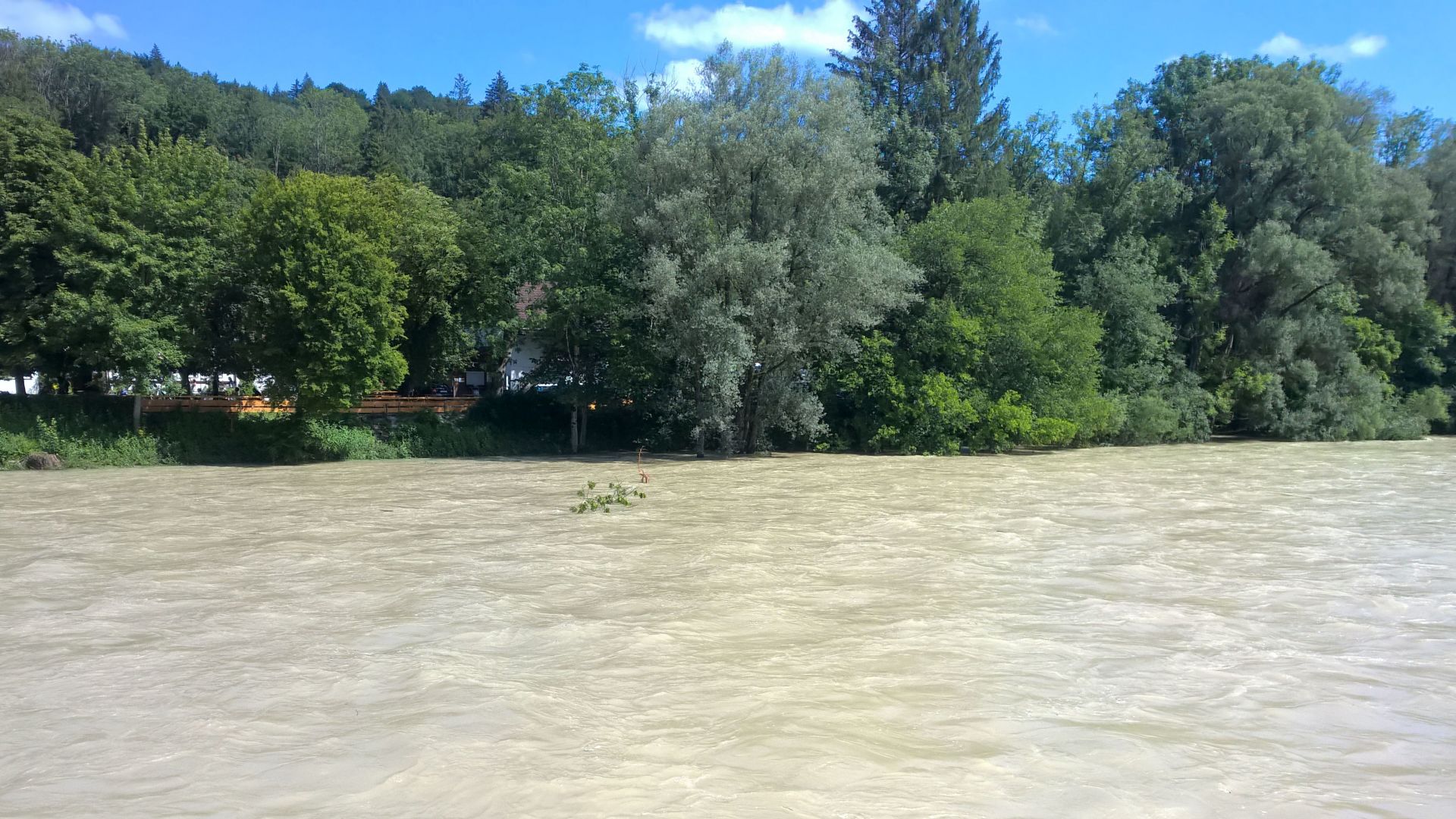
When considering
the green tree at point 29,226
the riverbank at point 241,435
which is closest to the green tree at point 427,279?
the riverbank at point 241,435

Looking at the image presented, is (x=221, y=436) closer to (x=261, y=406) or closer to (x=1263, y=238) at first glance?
(x=261, y=406)

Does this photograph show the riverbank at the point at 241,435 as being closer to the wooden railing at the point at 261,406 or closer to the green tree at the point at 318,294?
the wooden railing at the point at 261,406

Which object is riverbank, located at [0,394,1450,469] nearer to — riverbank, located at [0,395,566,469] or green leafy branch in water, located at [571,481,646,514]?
riverbank, located at [0,395,566,469]

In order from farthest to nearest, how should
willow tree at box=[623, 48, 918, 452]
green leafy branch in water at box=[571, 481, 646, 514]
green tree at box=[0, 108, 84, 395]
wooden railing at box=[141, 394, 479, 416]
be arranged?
wooden railing at box=[141, 394, 479, 416] → willow tree at box=[623, 48, 918, 452] → green tree at box=[0, 108, 84, 395] → green leafy branch in water at box=[571, 481, 646, 514]

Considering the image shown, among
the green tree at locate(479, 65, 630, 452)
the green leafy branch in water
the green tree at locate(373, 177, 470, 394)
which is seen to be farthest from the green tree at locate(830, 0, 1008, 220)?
the green leafy branch in water

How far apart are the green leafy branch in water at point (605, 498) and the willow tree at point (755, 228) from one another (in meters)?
8.58

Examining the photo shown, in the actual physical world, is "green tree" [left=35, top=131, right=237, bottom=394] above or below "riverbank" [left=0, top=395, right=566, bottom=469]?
above

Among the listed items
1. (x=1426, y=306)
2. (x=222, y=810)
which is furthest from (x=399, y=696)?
(x=1426, y=306)

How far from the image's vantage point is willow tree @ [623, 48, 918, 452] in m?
Result: 30.7

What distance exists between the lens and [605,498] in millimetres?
20719

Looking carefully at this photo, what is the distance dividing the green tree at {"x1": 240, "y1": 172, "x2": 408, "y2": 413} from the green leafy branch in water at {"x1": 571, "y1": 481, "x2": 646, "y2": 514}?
10828 millimetres

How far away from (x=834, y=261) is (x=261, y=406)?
19.5 meters

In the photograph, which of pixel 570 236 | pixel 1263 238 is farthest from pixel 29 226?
pixel 1263 238

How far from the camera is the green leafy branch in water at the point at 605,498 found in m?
20.0
